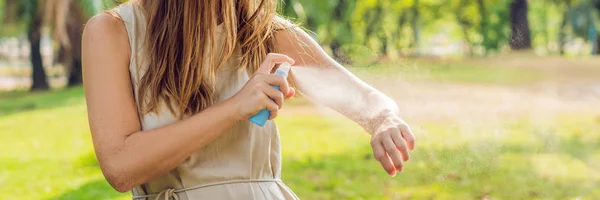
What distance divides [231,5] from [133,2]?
194 mm

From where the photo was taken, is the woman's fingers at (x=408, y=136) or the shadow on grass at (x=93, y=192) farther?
the shadow on grass at (x=93, y=192)

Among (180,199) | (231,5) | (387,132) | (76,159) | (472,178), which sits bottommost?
(76,159)

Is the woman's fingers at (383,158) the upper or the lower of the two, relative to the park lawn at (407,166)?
upper

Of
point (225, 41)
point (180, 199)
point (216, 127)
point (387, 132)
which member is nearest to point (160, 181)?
point (180, 199)

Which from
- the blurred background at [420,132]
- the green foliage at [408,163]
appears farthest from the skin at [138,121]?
the green foliage at [408,163]

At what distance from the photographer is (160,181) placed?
162 centimetres

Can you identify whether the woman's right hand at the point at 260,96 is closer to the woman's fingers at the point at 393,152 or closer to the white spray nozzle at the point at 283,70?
the white spray nozzle at the point at 283,70

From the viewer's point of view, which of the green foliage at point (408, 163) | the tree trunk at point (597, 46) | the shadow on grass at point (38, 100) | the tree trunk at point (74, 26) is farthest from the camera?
the tree trunk at point (597, 46)

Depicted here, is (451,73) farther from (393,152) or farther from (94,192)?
(393,152)

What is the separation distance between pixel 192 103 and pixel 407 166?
6.86 meters

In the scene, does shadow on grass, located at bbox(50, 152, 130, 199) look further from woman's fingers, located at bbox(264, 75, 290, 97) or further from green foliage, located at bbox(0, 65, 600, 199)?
woman's fingers, located at bbox(264, 75, 290, 97)

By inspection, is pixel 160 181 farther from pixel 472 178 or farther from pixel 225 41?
pixel 472 178

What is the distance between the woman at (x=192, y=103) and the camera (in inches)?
59.6

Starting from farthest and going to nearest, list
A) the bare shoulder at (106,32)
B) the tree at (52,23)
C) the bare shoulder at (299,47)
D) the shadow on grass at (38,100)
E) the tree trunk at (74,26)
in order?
the tree trunk at (74,26)
the tree at (52,23)
the shadow on grass at (38,100)
the bare shoulder at (299,47)
the bare shoulder at (106,32)
